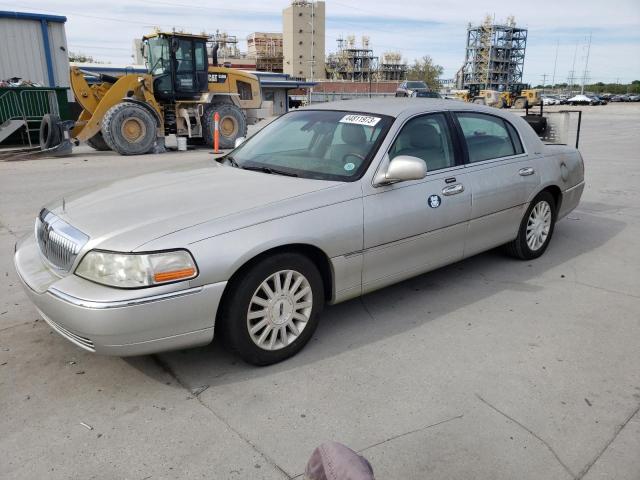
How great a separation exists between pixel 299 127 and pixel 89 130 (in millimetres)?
10636

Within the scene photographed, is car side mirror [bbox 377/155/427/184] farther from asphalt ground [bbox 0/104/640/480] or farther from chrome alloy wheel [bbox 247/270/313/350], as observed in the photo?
asphalt ground [bbox 0/104/640/480]

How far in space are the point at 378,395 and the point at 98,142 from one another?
13.7m

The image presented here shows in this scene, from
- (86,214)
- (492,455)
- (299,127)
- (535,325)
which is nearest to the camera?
(492,455)

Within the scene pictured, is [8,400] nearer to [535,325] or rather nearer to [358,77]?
[535,325]

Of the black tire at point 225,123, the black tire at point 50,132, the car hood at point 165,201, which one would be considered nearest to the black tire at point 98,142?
the black tire at point 50,132

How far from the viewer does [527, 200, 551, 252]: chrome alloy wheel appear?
→ 5035 mm

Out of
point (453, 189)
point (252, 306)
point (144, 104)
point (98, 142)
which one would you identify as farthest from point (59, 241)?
point (98, 142)

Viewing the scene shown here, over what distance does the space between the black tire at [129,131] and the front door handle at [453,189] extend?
10937mm

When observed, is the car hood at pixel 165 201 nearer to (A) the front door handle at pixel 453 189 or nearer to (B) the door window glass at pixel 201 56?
(A) the front door handle at pixel 453 189

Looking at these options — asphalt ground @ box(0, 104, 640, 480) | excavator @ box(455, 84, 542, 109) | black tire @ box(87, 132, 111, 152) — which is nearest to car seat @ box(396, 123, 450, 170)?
asphalt ground @ box(0, 104, 640, 480)

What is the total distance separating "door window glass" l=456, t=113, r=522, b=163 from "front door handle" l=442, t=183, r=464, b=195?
0.33m

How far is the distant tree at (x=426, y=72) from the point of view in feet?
387

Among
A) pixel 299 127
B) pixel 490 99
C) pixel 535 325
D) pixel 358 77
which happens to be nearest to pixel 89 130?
pixel 299 127

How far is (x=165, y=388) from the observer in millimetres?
2988
